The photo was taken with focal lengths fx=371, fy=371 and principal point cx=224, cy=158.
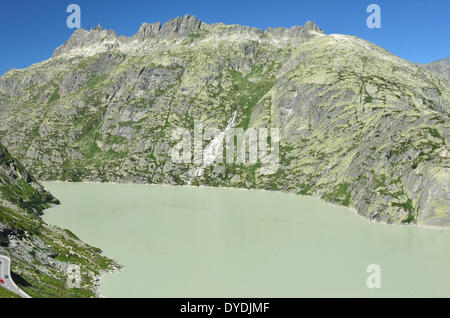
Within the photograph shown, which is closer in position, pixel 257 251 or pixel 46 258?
pixel 46 258

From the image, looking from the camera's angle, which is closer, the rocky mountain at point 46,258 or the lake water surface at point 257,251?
the rocky mountain at point 46,258

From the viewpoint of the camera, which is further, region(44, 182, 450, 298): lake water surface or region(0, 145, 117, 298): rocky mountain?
region(44, 182, 450, 298): lake water surface

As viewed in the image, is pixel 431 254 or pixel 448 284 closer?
pixel 448 284

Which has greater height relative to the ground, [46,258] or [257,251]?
[257,251]

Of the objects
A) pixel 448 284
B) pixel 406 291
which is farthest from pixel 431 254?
pixel 406 291

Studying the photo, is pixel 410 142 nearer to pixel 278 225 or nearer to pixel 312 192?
pixel 312 192

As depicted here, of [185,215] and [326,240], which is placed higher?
[185,215]
